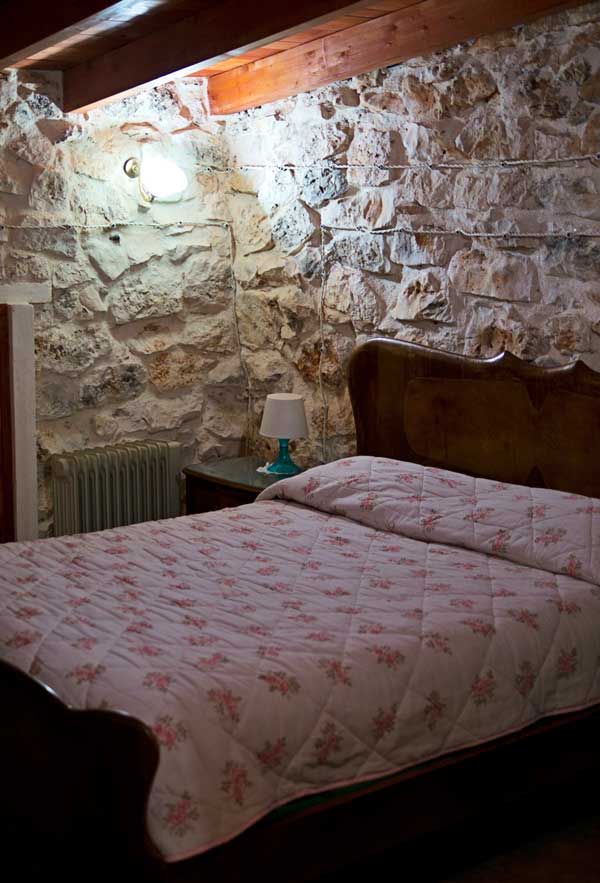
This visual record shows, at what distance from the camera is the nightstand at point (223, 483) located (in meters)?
4.18

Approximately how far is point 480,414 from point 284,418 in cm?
83

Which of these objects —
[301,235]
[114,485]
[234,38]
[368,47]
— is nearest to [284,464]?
[114,485]

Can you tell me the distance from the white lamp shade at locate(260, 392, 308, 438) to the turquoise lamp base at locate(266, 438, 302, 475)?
0.11 m

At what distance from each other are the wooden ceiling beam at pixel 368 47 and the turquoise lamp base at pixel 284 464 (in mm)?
1375

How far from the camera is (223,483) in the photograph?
167 inches

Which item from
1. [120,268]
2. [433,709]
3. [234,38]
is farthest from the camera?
[120,268]

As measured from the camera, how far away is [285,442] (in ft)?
13.9

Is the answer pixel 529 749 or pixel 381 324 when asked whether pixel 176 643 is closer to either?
pixel 529 749

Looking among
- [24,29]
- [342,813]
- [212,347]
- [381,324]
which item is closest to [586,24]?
[381,324]

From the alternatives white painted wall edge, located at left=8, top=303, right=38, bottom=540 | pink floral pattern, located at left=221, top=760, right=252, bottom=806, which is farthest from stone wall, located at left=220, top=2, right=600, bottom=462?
pink floral pattern, located at left=221, top=760, right=252, bottom=806

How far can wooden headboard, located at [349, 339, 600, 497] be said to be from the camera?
3350mm

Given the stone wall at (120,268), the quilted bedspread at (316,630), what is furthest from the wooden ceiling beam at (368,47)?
the quilted bedspread at (316,630)

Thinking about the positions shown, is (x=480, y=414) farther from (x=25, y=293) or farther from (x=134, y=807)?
(x=134, y=807)

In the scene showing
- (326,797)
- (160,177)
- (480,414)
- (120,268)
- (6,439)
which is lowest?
(326,797)
